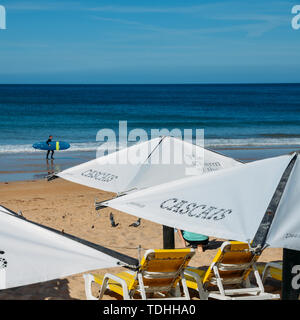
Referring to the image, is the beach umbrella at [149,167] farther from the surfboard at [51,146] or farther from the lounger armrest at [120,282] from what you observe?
the surfboard at [51,146]

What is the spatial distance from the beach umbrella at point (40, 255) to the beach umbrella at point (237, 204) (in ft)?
3.03

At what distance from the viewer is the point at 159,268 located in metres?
5.33

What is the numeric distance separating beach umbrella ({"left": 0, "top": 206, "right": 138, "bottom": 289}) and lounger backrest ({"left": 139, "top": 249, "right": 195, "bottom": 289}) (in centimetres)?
170

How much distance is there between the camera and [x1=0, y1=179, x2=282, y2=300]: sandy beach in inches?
254

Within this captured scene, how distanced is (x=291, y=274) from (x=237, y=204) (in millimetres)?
1151

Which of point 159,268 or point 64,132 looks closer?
point 159,268

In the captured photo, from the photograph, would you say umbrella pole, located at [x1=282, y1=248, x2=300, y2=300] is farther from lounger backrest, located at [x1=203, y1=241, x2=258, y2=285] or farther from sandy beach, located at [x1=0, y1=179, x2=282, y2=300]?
sandy beach, located at [x1=0, y1=179, x2=282, y2=300]

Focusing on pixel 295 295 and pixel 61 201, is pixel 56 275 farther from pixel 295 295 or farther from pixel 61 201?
pixel 61 201

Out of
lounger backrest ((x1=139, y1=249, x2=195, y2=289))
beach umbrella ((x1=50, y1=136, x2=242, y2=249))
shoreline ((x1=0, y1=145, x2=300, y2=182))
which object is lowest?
lounger backrest ((x1=139, y1=249, x2=195, y2=289))

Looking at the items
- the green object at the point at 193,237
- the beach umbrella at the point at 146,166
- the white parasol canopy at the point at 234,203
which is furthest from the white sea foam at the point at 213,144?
the white parasol canopy at the point at 234,203

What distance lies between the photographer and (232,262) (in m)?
5.73

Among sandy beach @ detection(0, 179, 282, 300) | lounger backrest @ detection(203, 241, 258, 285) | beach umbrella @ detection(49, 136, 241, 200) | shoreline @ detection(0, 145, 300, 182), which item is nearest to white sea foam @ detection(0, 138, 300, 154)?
shoreline @ detection(0, 145, 300, 182)

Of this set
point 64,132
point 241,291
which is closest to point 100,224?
point 241,291
